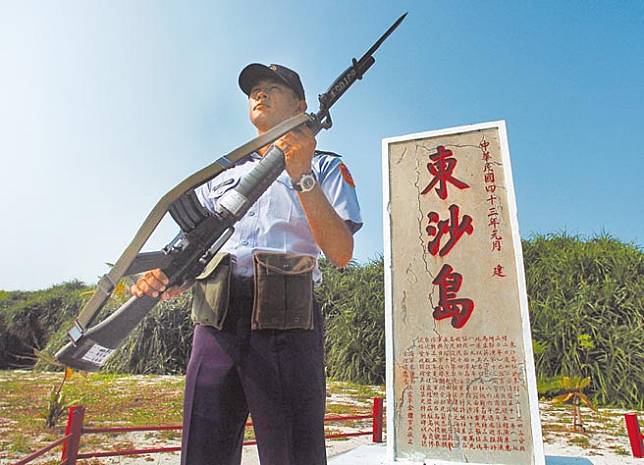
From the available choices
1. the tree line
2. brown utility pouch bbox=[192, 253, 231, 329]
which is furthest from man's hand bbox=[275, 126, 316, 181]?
the tree line

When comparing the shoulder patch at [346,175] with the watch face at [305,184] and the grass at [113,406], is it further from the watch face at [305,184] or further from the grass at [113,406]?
the grass at [113,406]

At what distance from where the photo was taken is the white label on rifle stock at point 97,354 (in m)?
1.01

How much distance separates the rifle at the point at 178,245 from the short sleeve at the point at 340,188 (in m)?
0.17

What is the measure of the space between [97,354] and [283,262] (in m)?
0.47

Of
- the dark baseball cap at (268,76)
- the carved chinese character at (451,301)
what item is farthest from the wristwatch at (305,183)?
the carved chinese character at (451,301)

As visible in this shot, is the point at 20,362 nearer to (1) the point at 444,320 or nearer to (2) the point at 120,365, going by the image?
(2) the point at 120,365

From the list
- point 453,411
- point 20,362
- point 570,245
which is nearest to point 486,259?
point 453,411

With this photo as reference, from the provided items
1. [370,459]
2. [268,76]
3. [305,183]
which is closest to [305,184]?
[305,183]

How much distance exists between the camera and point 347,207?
123 centimetres

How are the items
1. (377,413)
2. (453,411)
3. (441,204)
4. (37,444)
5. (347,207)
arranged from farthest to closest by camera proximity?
(377,413) → (37,444) → (441,204) → (453,411) → (347,207)

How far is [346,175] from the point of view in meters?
1.31

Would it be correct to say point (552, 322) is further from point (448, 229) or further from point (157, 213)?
point (157, 213)

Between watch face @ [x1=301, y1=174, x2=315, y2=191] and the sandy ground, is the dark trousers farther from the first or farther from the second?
the sandy ground

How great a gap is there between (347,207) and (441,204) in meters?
2.46
